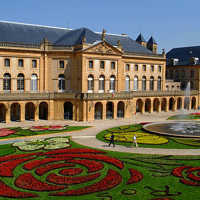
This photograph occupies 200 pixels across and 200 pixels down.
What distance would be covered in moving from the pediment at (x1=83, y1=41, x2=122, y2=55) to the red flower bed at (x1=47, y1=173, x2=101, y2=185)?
134ft

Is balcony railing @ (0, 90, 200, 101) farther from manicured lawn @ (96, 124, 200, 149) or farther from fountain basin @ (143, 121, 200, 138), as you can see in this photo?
manicured lawn @ (96, 124, 200, 149)

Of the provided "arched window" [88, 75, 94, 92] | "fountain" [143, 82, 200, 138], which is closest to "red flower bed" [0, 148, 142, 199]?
"fountain" [143, 82, 200, 138]

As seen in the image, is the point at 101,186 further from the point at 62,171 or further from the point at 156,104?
the point at 156,104

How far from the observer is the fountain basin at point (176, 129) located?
44219mm

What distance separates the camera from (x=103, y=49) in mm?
65250

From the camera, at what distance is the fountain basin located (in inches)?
1741

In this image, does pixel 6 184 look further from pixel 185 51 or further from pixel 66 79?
pixel 185 51

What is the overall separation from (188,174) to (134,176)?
17.4ft

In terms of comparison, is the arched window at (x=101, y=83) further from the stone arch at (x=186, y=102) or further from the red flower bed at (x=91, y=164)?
the red flower bed at (x=91, y=164)

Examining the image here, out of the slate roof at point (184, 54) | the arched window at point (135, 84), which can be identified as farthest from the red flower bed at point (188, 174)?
the slate roof at point (184, 54)

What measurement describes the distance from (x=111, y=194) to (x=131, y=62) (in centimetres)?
5641

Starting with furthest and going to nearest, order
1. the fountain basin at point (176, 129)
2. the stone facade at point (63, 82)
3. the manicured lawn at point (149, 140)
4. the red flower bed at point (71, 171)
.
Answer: the stone facade at point (63, 82), the fountain basin at point (176, 129), the manicured lawn at point (149, 140), the red flower bed at point (71, 171)

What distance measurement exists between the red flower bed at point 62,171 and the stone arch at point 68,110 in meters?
28.7

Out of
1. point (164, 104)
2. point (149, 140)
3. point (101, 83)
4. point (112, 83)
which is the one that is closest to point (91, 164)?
point (149, 140)
